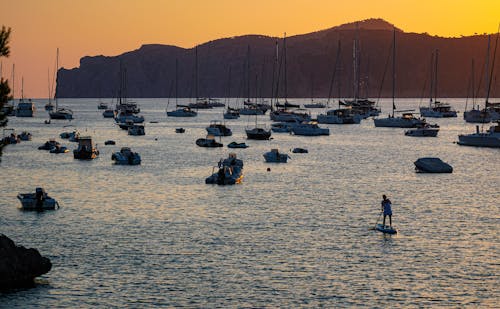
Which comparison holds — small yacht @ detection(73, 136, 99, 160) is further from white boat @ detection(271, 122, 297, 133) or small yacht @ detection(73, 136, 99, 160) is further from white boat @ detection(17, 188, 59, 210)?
white boat @ detection(271, 122, 297, 133)

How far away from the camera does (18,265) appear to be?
42125mm

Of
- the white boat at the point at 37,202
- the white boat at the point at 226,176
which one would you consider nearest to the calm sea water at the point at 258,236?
the white boat at the point at 37,202

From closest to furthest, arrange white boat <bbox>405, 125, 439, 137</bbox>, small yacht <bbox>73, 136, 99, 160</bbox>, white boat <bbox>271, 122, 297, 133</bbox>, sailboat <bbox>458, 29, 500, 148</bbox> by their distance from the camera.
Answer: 1. small yacht <bbox>73, 136, 99, 160</bbox>
2. sailboat <bbox>458, 29, 500, 148</bbox>
3. white boat <bbox>405, 125, 439, 137</bbox>
4. white boat <bbox>271, 122, 297, 133</bbox>

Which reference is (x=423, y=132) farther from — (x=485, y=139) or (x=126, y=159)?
(x=126, y=159)

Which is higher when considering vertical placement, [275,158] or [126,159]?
[275,158]

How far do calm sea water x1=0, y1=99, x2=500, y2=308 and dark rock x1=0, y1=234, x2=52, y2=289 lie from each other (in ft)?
2.09

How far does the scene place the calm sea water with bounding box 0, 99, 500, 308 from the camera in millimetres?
42500

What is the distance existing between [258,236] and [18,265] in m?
19.9

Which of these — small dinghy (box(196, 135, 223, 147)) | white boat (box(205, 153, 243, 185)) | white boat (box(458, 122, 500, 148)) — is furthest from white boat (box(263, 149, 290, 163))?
white boat (box(458, 122, 500, 148))

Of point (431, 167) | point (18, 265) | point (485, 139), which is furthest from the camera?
point (485, 139)

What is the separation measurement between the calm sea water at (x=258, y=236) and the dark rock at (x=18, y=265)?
0.64 meters

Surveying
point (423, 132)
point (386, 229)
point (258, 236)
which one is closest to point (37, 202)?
point (258, 236)

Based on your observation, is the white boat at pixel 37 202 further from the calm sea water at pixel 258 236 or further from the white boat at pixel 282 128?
the white boat at pixel 282 128

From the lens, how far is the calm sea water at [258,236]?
139 ft
